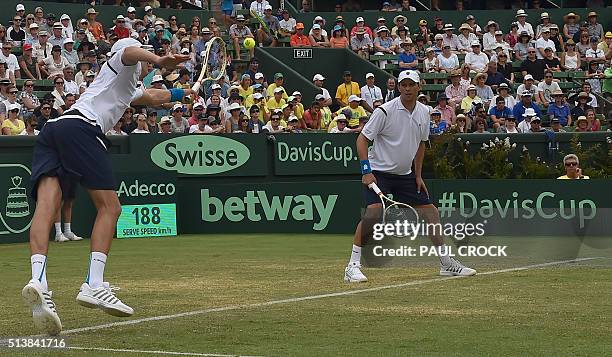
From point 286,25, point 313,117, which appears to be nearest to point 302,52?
point 286,25

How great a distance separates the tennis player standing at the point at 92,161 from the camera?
845cm

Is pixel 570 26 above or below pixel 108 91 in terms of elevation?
above

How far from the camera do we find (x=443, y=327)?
335 inches

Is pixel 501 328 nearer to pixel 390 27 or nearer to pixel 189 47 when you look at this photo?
pixel 189 47

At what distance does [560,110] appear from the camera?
963 inches

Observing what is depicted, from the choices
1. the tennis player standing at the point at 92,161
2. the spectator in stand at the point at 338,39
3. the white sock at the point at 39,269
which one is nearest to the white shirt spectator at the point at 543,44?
the spectator in stand at the point at 338,39

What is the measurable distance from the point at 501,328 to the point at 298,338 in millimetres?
1499

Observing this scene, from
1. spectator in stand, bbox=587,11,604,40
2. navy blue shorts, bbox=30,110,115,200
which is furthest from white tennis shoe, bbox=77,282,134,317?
spectator in stand, bbox=587,11,604,40

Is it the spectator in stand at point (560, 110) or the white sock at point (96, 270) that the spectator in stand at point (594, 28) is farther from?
the white sock at point (96, 270)

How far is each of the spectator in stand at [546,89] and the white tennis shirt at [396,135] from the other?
14.0 metres

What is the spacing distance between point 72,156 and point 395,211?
14.6 ft

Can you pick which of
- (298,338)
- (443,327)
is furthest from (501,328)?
(298,338)

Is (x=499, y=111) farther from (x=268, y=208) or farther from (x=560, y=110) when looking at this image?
(x=268, y=208)

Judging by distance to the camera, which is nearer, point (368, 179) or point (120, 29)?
point (368, 179)
